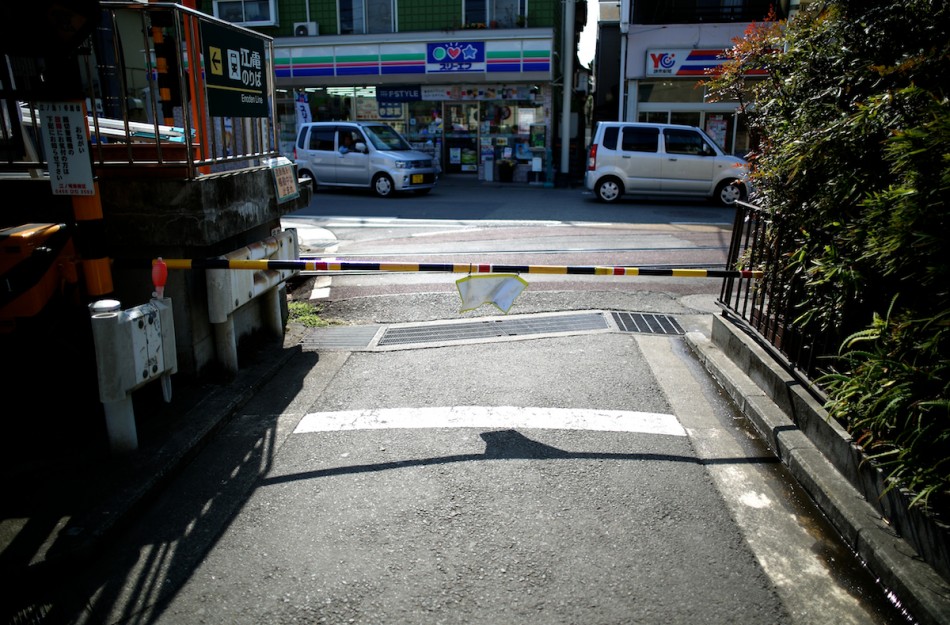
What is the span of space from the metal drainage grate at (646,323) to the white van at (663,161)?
33.3 ft

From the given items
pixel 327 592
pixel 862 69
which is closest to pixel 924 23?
pixel 862 69

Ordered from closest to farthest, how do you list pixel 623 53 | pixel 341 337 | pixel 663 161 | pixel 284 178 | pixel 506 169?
pixel 284 178
pixel 341 337
pixel 663 161
pixel 623 53
pixel 506 169

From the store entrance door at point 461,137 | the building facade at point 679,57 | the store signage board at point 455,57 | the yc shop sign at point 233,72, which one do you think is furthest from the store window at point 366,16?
the yc shop sign at point 233,72

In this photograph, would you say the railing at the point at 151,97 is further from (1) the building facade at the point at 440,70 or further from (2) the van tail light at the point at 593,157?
(1) the building facade at the point at 440,70

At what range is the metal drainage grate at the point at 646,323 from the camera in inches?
269

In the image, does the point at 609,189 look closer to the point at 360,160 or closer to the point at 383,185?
the point at 383,185

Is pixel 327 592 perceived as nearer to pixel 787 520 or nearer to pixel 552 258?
pixel 787 520

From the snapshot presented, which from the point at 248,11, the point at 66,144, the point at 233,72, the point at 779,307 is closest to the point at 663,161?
the point at 779,307

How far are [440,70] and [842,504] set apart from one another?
2239cm

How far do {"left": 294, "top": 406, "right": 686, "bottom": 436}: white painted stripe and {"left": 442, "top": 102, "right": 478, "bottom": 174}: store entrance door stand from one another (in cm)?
2108

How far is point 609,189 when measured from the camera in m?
17.6

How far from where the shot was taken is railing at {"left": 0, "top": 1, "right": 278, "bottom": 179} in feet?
15.2

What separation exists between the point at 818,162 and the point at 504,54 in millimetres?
20557

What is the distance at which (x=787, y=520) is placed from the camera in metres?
3.57
